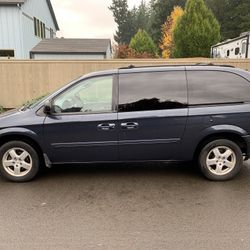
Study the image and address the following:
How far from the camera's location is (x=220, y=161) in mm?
5492

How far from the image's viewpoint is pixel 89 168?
6242 mm

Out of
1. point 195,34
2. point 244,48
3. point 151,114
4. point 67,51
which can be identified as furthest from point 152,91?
point 195,34

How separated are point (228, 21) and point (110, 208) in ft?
181

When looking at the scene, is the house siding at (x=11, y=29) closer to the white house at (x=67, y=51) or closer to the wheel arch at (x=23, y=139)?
the white house at (x=67, y=51)

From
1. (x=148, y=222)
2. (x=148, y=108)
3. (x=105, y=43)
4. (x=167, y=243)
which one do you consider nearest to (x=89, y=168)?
(x=148, y=108)

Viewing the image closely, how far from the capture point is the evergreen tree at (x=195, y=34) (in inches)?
1027

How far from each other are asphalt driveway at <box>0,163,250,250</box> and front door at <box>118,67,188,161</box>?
0.53 metres

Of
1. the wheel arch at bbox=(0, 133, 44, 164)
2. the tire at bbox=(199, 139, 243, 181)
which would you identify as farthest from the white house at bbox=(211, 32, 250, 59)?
the wheel arch at bbox=(0, 133, 44, 164)

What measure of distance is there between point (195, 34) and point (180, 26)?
1.38 meters

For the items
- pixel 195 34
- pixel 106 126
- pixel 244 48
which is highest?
pixel 195 34

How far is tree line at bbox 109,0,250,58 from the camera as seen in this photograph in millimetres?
26359

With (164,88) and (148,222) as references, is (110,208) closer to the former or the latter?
(148,222)

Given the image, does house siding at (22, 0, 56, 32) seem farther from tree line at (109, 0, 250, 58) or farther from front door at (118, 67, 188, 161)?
front door at (118, 67, 188, 161)

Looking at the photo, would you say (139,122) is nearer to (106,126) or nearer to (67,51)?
(106,126)
